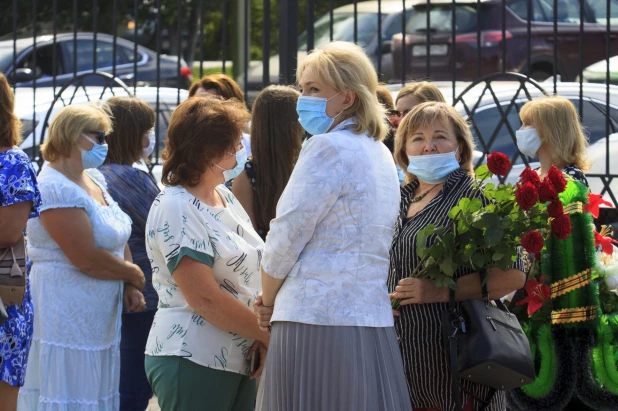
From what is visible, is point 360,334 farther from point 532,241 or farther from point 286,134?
point 286,134

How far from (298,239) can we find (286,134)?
4.78ft

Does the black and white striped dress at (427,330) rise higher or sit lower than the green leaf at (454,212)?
lower

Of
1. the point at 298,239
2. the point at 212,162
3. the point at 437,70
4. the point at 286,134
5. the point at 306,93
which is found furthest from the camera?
the point at 437,70

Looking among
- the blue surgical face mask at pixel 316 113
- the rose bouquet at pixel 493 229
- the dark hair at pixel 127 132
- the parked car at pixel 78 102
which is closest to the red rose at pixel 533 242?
the rose bouquet at pixel 493 229

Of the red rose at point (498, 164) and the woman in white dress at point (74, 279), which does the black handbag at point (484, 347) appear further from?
the woman in white dress at point (74, 279)

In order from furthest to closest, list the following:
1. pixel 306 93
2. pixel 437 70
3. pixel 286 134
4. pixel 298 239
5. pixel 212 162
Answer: pixel 437 70 → pixel 286 134 → pixel 212 162 → pixel 306 93 → pixel 298 239

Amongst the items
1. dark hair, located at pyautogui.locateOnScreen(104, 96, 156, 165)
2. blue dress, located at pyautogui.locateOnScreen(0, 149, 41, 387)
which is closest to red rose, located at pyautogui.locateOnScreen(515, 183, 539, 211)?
blue dress, located at pyautogui.locateOnScreen(0, 149, 41, 387)

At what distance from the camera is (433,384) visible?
3520 mm

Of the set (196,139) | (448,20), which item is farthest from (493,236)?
(448,20)

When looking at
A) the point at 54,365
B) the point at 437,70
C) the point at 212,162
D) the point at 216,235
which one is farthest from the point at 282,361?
the point at 437,70

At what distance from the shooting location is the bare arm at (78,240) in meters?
4.50

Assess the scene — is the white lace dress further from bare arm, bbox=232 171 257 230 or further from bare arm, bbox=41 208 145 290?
bare arm, bbox=232 171 257 230

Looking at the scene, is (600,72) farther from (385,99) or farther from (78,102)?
(78,102)

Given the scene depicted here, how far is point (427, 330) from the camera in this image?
353cm
